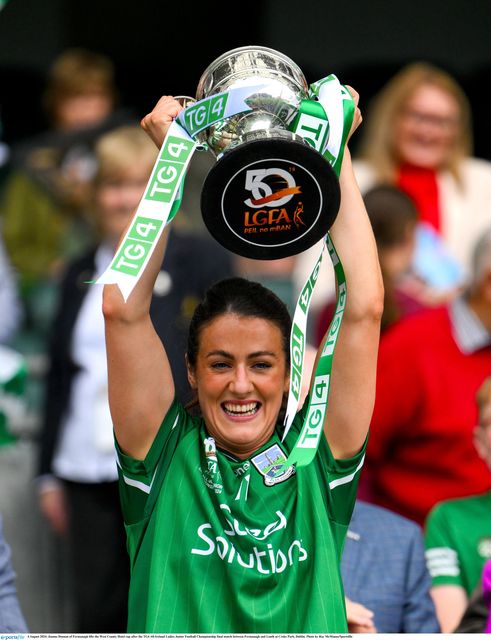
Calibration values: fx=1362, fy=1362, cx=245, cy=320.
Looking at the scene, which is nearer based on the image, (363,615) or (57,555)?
(363,615)

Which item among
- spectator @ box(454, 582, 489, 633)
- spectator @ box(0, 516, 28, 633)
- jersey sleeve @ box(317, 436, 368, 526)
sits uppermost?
jersey sleeve @ box(317, 436, 368, 526)

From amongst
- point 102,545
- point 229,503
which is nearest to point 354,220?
point 229,503

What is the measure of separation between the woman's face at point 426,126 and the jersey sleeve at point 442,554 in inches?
70.9

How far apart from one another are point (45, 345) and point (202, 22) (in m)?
2.06

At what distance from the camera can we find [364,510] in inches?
140

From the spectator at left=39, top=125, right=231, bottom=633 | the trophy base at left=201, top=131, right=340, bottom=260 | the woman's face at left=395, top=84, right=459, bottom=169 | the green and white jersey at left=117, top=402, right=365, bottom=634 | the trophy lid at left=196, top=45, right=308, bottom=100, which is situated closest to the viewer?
the trophy base at left=201, top=131, right=340, bottom=260

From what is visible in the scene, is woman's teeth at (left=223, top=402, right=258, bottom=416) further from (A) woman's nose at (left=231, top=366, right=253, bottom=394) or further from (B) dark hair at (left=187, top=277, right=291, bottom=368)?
(B) dark hair at (left=187, top=277, right=291, bottom=368)

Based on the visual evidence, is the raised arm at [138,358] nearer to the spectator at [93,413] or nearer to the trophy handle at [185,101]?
the trophy handle at [185,101]

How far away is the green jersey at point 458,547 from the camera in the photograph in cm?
391

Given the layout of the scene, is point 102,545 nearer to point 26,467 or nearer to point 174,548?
point 26,467

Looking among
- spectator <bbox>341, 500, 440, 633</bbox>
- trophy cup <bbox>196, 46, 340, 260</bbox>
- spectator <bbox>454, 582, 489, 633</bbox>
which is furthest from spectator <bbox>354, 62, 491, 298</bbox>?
trophy cup <bbox>196, 46, 340, 260</bbox>

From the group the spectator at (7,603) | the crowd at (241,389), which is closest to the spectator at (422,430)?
the crowd at (241,389)

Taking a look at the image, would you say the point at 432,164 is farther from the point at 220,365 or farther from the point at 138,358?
the point at 138,358

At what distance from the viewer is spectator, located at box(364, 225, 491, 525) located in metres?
4.32
